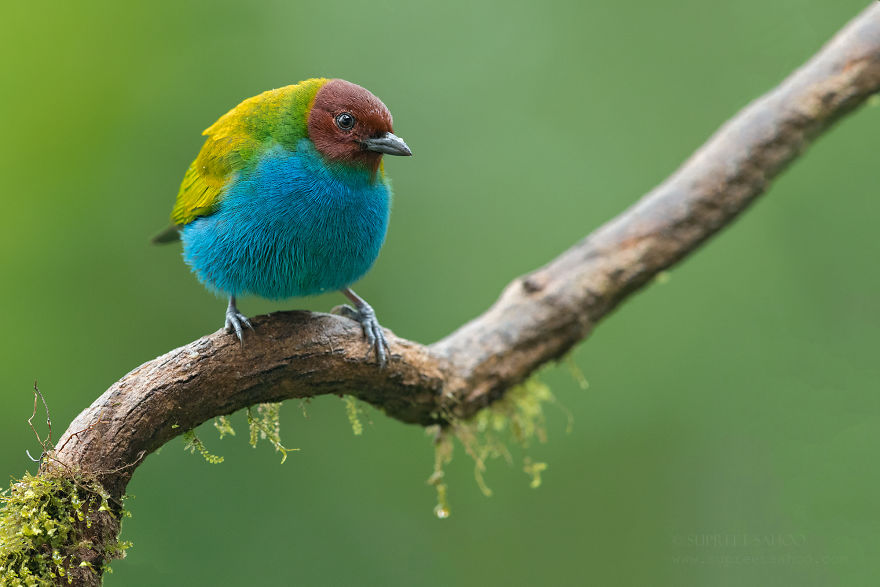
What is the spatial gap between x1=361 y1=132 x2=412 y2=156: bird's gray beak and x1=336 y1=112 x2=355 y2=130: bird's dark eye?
0.28 ft

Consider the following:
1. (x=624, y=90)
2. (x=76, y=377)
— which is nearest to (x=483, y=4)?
(x=624, y=90)

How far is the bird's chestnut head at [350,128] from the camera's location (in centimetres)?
341

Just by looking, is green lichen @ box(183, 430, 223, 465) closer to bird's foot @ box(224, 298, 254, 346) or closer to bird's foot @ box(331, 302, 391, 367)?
bird's foot @ box(224, 298, 254, 346)

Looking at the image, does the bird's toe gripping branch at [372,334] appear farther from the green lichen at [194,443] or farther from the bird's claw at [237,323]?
the green lichen at [194,443]

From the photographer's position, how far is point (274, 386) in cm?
319

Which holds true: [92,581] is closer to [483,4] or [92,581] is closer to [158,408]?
[158,408]

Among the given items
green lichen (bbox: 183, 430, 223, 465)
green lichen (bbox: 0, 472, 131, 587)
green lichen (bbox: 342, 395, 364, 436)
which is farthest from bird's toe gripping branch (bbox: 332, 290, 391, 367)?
green lichen (bbox: 0, 472, 131, 587)

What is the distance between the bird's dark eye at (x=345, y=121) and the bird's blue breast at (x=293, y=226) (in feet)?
0.50

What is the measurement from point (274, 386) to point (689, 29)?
5685 millimetres

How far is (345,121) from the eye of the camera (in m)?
3.42

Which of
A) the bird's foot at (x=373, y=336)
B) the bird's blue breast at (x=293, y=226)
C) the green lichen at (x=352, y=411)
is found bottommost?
the green lichen at (x=352, y=411)

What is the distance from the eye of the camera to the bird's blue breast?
334cm

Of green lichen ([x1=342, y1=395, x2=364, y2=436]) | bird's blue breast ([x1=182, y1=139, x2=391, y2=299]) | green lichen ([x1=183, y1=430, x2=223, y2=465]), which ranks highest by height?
bird's blue breast ([x1=182, y1=139, x2=391, y2=299])

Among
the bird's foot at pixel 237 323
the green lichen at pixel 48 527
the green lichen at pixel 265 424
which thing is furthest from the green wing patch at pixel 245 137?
the green lichen at pixel 48 527
